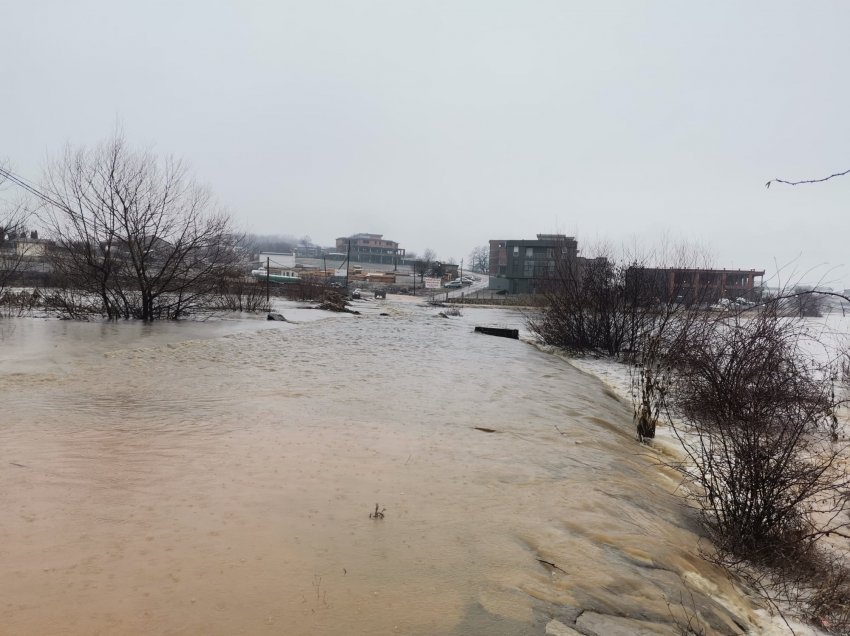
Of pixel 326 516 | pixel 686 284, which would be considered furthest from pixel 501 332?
pixel 326 516

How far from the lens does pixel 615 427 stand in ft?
30.1

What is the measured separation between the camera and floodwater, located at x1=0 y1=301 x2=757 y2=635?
334 cm

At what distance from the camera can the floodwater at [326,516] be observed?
11.0 ft

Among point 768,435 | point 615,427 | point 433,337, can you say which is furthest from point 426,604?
point 433,337

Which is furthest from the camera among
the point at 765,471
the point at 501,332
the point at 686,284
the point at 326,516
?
the point at 501,332

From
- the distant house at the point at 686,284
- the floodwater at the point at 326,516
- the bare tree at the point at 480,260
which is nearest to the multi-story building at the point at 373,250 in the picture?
the bare tree at the point at 480,260

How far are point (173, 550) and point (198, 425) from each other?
12.1 feet

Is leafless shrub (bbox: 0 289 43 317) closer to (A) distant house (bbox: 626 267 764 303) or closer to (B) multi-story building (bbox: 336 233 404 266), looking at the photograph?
(A) distant house (bbox: 626 267 764 303)

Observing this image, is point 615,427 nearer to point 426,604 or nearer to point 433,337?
point 426,604

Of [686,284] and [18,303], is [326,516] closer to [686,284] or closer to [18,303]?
[686,284]

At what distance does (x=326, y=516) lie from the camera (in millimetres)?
4680

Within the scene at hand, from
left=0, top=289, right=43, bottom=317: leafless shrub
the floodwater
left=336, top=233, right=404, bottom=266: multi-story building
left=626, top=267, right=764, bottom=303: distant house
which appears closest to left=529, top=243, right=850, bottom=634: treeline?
the floodwater

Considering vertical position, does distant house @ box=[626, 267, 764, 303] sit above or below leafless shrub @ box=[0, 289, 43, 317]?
above

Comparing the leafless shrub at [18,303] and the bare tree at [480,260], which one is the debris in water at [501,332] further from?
the bare tree at [480,260]
